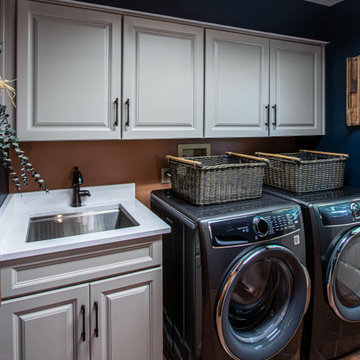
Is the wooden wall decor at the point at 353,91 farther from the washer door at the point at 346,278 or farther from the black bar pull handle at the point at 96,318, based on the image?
the black bar pull handle at the point at 96,318

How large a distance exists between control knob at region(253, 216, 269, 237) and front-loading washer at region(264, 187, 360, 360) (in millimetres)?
313

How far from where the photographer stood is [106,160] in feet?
6.76

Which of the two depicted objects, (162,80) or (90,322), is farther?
(162,80)

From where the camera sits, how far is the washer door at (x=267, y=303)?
5.17ft

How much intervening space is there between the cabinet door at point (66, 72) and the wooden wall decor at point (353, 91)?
5.41 ft

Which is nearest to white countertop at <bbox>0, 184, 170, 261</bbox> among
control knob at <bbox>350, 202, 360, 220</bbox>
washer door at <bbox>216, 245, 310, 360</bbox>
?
washer door at <bbox>216, 245, 310, 360</bbox>

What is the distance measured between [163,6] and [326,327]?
2.23 m

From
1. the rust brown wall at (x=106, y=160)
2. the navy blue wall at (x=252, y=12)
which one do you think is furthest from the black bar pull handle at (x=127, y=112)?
the navy blue wall at (x=252, y=12)

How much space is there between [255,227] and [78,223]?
1059mm

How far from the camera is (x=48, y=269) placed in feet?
4.37

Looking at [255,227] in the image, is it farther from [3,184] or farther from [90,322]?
[3,184]

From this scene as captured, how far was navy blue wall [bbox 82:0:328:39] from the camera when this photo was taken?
1989 mm

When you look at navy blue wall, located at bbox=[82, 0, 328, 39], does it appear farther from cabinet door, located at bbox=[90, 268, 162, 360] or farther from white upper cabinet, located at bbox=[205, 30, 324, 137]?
cabinet door, located at bbox=[90, 268, 162, 360]

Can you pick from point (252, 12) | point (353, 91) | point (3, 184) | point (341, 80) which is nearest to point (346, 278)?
point (353, 91)
